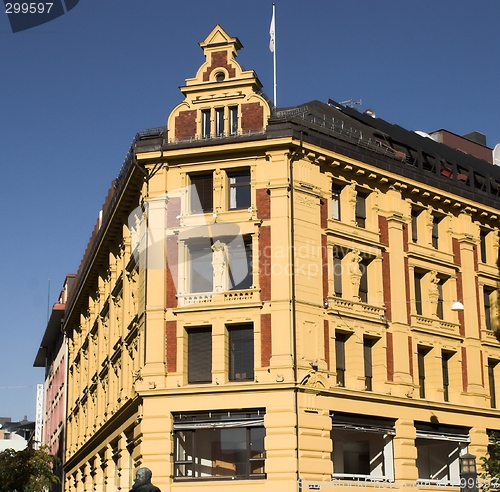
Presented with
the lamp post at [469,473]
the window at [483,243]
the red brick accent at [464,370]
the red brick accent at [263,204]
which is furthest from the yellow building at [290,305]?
the lamp post at [469,473]

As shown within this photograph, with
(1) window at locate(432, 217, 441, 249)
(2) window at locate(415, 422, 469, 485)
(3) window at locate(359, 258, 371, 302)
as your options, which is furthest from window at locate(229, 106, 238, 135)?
(2) window at locate(415, 422, 469, 485)

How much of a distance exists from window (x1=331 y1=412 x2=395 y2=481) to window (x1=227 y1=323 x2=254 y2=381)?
179 inches

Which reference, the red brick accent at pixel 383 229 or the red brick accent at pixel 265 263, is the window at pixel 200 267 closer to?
the red brick accent at pixel 265 263

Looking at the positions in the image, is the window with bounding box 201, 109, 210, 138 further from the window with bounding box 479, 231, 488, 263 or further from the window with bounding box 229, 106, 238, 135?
the window with bounding box 479, 231, 488, 263

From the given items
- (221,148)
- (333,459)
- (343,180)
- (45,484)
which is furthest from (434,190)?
(45,484)

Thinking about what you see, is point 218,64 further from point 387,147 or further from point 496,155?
point 496,155

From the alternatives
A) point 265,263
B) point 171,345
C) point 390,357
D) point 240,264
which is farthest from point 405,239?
point 171,345

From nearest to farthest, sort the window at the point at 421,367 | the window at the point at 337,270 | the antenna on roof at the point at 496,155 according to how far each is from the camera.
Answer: the window at the point at 337,270, the window at the point at 421,367, the antenna on roof at the point at 496,155

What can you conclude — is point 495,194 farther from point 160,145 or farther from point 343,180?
point 160,145

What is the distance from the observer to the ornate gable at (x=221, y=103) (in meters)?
41.3

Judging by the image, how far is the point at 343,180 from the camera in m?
43.2

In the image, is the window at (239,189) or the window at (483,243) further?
the window at (483,243)

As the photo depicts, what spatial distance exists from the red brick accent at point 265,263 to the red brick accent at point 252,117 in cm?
482

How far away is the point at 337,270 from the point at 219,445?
988 cm
